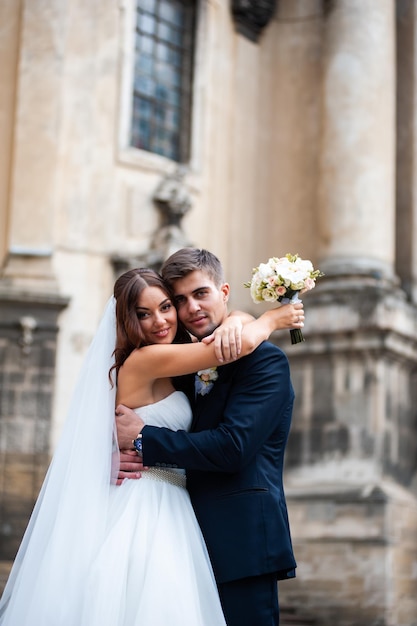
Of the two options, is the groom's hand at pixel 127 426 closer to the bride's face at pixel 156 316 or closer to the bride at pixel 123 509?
the bride at pixel 123 509

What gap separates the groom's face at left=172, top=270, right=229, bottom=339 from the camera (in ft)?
14.7

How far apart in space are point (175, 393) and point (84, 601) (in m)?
1.02

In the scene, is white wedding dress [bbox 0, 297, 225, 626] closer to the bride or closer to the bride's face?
the bride

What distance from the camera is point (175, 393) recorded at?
466 cm

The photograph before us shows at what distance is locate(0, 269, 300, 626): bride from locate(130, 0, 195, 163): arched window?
8510 millimetres

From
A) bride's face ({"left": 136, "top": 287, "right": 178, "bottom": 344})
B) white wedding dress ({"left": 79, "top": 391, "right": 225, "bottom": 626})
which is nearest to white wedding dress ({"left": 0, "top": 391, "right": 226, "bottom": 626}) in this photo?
white wedding dress ({"left": 79, "top": 391, "right": 225, "bottom": 626})

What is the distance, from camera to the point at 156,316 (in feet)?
14.7

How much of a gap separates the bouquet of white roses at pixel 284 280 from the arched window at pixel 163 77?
8.54m

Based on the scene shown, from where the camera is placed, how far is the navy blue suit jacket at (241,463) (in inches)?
166

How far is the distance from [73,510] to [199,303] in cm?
103

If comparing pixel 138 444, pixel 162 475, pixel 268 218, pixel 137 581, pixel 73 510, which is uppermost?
pixel 268 218

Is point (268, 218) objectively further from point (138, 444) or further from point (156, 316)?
point (138, 444)

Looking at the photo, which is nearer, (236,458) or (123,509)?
(236,458)

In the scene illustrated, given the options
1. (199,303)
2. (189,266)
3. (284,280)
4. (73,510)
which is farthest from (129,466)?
(284,280)
